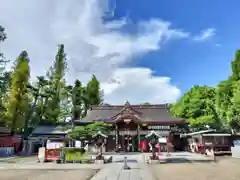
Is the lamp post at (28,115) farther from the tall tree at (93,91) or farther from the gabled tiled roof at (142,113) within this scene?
the tall tree at (93,91)

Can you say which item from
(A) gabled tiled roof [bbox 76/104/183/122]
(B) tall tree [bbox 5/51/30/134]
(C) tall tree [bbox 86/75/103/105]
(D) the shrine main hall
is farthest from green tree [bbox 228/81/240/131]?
(C) tall tree [bbox 86/75/103/105]

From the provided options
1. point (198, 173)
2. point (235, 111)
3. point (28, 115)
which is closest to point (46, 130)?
point (28, 115)

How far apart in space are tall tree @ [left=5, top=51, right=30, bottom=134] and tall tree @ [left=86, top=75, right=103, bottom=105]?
758 inches

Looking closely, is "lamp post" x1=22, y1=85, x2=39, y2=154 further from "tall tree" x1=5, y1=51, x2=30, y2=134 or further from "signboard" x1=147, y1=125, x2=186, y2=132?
"signboard" x1=147, y1=125, x2=186, y2=132

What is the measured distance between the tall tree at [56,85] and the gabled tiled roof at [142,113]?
21.2ft

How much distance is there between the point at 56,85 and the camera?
137 feet

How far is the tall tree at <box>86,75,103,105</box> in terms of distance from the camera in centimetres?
5184

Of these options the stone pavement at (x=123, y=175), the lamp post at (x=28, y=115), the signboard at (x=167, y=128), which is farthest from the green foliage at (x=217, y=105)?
the lamp post at (x=28, y=115)

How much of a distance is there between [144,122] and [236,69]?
49.7ft

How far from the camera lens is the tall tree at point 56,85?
135 ft

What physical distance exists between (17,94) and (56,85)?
32.4 ft

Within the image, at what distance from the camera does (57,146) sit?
819 inches

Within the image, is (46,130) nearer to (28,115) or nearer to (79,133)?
(28,115)

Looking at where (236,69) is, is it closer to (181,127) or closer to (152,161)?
(181,127)
